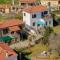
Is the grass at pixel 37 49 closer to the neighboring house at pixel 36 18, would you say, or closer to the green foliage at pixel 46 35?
the green foliage at pixel 46 35

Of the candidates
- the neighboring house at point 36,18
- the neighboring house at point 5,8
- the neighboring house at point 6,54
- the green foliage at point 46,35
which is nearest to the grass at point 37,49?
the green foliage at point 46,35

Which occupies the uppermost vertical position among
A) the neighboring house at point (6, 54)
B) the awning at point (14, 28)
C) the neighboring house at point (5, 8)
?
the neighboring house at point (6, 54)

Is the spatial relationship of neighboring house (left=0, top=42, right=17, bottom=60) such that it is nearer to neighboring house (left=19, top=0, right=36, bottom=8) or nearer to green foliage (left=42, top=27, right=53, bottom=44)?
green foliage (left=42, top=27, right=53, bottom=44)

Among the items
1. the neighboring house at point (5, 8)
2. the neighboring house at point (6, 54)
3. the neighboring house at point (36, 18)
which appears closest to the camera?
the neighboring house at point (6, 54)

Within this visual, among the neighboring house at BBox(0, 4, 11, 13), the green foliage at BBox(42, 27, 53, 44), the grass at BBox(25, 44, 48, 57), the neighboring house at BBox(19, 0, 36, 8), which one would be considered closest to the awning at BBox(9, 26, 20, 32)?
the green foliage at BBox(42, 27, 53, 44)

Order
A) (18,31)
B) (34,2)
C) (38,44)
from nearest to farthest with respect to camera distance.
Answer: (38,44), (18,31), (34,2)

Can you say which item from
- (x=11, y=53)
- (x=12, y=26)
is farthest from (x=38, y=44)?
(x=11, y=53)

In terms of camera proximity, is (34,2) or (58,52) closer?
(58,52)

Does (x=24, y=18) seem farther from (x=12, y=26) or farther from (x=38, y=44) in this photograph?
(x=38, y=44)
